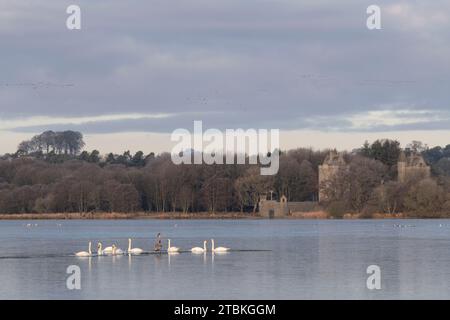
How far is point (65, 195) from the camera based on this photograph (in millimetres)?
158750

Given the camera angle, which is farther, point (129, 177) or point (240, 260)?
point (129, 177)

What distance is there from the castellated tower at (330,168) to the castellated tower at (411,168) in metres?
8.29

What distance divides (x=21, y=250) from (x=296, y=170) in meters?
97.6

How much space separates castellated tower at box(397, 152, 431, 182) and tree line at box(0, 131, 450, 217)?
2.02 m

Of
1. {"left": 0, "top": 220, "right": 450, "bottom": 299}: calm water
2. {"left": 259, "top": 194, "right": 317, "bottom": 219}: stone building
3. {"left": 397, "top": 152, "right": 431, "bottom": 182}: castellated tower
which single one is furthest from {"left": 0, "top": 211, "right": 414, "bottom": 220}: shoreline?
{"left": 0, "top": 220, "right": 450, "bottom": 299}: calm water

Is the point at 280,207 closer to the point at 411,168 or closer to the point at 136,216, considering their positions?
the point at 411,168

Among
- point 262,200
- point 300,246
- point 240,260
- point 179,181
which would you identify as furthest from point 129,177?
point 240,260

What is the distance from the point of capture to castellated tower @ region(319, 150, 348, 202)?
159 metres

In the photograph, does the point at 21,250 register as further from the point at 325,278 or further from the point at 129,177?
the point at 129,177

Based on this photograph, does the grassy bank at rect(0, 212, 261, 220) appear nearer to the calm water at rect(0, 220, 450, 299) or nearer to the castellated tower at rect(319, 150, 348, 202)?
the castellated tower at rect(319, 150, 348, 202)

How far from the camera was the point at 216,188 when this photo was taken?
15650 centimetres

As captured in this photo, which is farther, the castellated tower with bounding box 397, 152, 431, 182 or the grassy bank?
the grassy bank

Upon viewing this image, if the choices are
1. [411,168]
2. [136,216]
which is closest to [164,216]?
[136,216]
